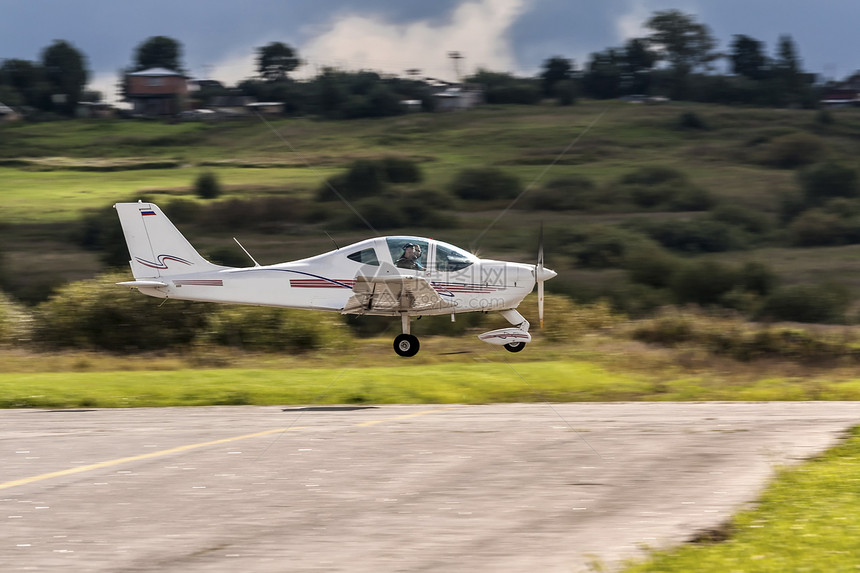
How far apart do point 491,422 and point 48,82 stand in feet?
322

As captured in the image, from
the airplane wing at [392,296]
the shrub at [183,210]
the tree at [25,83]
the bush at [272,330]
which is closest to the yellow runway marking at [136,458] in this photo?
the airplane wing at [392,296]

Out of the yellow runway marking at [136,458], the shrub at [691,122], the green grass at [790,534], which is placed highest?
the shrub at [691,122]

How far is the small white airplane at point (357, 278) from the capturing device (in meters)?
18.8

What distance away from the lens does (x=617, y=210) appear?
64.7m

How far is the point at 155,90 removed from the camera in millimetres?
106188

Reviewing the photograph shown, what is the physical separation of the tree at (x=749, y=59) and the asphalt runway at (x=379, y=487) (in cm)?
9358

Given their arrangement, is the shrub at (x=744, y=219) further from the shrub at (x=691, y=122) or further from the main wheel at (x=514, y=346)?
the main wheel at (x=514, y=346)

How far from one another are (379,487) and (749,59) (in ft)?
335

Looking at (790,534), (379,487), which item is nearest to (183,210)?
(379,487)

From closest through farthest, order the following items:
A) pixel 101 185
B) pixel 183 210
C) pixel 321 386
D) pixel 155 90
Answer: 1. pixel 321 386
2. pixel 183 210
3. pixel 101 185
4. pixel 155 90

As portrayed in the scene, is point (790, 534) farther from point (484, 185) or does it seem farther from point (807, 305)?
point (484, 185)

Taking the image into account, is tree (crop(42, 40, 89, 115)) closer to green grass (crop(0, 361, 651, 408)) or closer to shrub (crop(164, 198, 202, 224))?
shrub (crop(164, 198, 202, 224))

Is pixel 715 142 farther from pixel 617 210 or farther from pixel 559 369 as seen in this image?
pixel 559 369

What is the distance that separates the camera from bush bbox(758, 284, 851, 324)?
3866 cm
